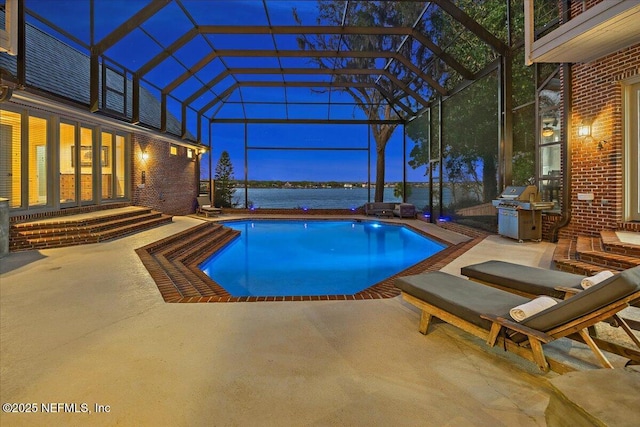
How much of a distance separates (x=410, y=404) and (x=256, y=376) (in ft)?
3.02

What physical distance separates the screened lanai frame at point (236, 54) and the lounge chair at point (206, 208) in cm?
265

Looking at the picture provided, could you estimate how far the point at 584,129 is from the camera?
585 cm

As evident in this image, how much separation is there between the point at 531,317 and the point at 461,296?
0.59m

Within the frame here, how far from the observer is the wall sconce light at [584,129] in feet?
19.0

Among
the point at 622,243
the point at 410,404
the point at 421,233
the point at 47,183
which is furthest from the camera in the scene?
the point at 421,233

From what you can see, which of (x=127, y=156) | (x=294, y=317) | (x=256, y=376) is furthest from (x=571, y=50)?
(x=127, y=156)

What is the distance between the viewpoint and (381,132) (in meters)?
15.9

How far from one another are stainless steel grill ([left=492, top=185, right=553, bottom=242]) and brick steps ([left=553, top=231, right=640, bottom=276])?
4.61 ft

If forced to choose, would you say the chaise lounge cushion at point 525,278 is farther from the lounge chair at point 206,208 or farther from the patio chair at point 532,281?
the lounge chair at point 206,208

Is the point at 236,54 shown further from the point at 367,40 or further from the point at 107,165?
the point at 107,165

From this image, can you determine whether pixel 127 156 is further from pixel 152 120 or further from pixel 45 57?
pixel 45 57

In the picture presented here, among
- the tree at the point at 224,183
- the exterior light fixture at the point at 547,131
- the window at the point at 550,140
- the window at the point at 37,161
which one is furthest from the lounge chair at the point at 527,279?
the tree at the point at 224,183

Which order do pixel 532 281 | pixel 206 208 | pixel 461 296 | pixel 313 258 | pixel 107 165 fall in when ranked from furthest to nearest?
pixel 206 208, pixel 107 165, pixel 313 258, pixel 532 281, pixel 461 296

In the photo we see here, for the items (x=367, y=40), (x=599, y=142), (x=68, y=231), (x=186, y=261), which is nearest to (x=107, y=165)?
(x=68, y=231)
